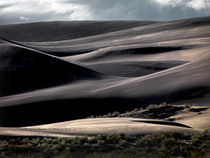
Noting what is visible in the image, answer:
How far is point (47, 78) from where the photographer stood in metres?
37.9

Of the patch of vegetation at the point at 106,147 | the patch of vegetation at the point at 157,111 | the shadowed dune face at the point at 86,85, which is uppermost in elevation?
the shadowed dune face at the point at 86,85

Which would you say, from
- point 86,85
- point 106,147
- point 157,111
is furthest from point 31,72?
point 106,147

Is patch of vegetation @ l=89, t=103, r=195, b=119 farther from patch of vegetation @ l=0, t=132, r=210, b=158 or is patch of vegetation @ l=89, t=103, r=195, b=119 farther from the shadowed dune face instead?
patch of vegetation @ l=0, t=132, r=210, b=158

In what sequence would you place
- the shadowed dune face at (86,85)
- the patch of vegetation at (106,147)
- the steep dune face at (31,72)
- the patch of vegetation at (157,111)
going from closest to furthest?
the patch of vegetation at (106,147) → the patch of vegetation at (157,111) → the shadowed dune face at (86,85) → the steep dune face at (31,72)

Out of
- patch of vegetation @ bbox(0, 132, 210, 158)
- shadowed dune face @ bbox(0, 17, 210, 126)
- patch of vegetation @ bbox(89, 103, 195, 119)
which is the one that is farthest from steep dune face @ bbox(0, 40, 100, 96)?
patch of vegetation @ bbox(0, 132, 210, 158)

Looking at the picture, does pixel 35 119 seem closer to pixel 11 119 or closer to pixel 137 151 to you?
pixel 11 119

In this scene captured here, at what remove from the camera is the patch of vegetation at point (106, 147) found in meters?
10.3

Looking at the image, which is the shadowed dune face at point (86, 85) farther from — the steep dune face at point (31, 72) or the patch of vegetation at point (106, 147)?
the patch of vegetation at point (106, 147)

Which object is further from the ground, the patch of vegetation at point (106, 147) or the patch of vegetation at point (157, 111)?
the patch of vegetation at point (157, 111)

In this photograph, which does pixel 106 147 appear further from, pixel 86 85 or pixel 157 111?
pixel 86 85

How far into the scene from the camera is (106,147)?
1157 cm

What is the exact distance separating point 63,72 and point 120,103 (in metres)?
12.8

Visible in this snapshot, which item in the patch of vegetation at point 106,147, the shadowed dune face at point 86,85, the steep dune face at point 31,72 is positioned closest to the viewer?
the patch of vegetation at point 106,147

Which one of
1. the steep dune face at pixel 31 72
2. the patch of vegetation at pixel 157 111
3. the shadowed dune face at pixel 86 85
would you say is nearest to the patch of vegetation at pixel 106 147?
the patch of vegetation at pixel 157 111
